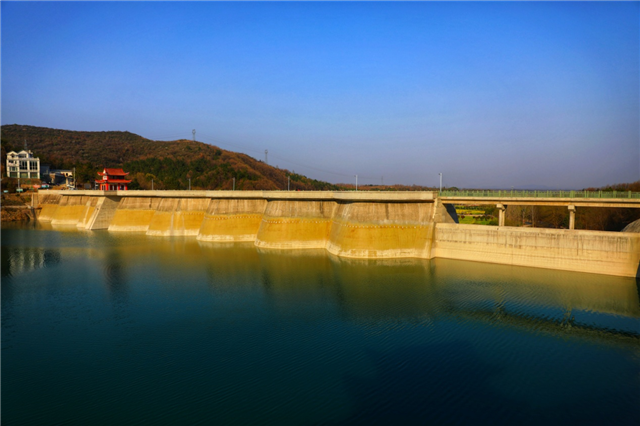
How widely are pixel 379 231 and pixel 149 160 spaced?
99.4 metres

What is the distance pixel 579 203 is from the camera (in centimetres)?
3409

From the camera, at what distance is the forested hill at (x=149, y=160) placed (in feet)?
327

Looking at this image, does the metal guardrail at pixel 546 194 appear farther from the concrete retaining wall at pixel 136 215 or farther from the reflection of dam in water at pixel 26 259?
the concrete retaining wall at pixel 136 215

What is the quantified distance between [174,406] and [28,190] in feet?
300

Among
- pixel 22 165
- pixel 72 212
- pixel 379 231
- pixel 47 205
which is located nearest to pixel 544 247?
pixel 379 231

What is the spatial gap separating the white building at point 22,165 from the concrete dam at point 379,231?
198 ft

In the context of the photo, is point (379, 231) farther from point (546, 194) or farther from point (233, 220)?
point (233, 220)

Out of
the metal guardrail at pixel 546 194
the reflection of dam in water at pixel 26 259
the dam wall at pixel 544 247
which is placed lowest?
the reflection of dam in water at pixel 26 259

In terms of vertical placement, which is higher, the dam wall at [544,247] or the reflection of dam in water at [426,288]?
the dam wall at [544,247]

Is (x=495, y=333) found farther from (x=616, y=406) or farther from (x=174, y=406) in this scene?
(x=174, y=406)

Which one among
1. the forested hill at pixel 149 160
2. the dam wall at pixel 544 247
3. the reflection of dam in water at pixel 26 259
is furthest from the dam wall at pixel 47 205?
the dam wall at pixel 544 247

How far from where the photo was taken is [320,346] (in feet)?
60.9

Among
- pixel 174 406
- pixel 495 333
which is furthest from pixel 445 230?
pixel 174 406

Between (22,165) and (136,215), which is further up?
(22,165)
